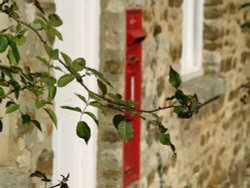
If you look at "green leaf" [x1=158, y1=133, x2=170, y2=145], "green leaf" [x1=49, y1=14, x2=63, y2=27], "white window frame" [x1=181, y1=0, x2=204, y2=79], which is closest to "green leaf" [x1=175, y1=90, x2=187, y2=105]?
"green leaf" [x1=158, y1=133, x2=170, y2=145]

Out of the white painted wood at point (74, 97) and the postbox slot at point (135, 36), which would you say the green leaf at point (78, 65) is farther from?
the postbox slot at point (135, 36)

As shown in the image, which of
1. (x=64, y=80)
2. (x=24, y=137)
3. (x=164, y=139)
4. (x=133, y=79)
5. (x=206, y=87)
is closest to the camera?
(x=64, y=80)

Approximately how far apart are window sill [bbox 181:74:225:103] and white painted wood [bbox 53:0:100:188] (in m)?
1.75

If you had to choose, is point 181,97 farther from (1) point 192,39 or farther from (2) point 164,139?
(1) point 192,39

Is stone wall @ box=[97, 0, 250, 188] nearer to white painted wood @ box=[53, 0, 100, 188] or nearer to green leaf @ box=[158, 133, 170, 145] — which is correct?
white painted wood @ box=[53, 0, 100, 188]

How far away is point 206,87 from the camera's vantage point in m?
6.37

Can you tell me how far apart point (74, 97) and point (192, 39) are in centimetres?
268

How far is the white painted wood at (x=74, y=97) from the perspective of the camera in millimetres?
3988

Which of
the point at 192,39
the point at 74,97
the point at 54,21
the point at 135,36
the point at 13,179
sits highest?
the point at 192,39

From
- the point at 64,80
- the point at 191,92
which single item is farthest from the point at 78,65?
the point at 191,92

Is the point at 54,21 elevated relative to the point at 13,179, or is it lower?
elevated

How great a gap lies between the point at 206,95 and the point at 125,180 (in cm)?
186

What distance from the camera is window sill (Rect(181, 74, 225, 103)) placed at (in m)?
6.13

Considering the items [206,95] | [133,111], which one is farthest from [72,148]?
[206,95]
